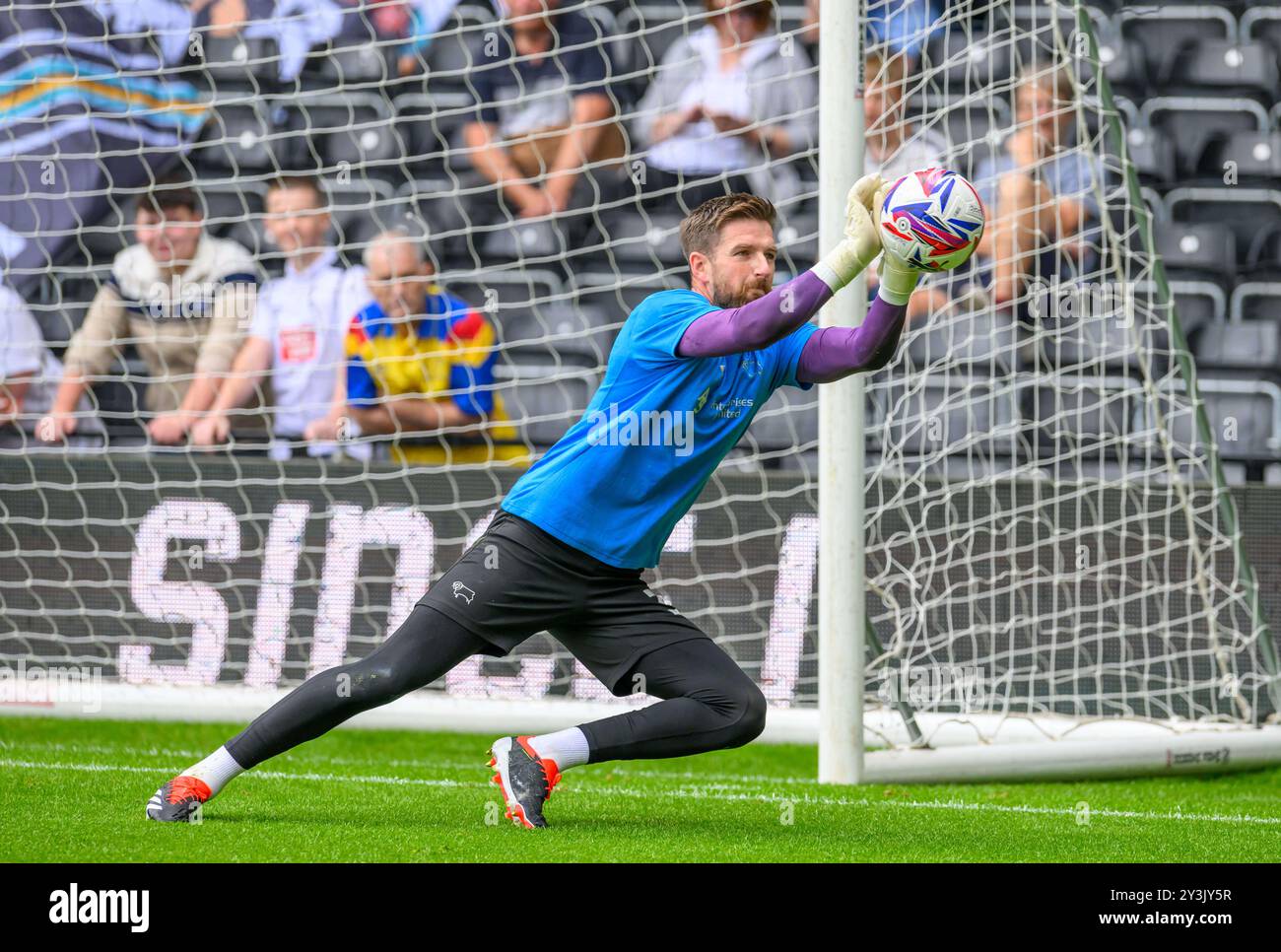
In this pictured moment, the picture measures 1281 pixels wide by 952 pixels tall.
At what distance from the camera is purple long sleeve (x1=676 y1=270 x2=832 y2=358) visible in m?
3.32

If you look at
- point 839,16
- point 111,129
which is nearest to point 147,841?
point 839,16

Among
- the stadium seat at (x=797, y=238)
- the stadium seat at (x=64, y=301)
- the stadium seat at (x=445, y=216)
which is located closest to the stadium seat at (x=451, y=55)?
the stadium seat at (x=445, y=216)

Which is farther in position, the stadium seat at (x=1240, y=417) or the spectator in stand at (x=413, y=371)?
the stadium seat at (x=1240, y=417)

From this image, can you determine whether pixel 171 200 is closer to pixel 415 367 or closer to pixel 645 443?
pixel 415 367

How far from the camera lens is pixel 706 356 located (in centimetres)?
362

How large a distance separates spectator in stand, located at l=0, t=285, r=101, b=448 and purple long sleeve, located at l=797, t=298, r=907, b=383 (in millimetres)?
4227

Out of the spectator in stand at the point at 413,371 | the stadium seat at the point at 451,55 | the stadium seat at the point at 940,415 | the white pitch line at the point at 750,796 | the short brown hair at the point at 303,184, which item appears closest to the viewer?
the white pitch line at the point at 750,796

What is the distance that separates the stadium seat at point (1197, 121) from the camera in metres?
7.80

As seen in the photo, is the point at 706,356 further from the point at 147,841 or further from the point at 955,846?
the point at 147,841

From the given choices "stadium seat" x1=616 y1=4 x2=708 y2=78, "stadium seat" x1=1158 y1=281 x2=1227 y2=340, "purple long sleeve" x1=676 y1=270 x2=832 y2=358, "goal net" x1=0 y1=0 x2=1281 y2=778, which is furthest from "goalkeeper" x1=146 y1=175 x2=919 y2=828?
"stadium seat" x1=1158 y1=281 x2=1227 y2=340

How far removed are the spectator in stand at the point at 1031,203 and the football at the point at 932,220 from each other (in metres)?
2.37

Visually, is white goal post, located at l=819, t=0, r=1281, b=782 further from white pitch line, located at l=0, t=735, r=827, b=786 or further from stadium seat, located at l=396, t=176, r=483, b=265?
stadium seat, located at l=396, t=176, r=483, b=265

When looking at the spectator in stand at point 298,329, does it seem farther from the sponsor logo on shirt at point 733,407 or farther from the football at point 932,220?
the football at point 932,220

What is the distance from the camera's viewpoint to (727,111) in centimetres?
736
